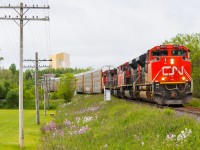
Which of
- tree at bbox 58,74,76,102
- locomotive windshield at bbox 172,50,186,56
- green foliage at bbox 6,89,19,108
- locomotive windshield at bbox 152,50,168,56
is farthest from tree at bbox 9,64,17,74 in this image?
locomotive windshield at bbox 172,50,186,56

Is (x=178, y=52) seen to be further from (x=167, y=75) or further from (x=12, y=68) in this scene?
(x=12, y=68)

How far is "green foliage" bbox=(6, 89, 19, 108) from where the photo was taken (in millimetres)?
94250

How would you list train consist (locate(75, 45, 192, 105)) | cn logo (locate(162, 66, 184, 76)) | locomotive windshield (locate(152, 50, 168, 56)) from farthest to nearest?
1. locomotive windshield (locate(152, 50, 168, 56))
2. cn logo (locate(162, 66, 184, 76))
3. train consist (locate(75, 45, 192, 105))

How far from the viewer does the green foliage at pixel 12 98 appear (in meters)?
94.2

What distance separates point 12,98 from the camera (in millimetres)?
95312

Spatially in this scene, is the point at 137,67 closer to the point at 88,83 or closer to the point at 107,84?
the point at 107,84

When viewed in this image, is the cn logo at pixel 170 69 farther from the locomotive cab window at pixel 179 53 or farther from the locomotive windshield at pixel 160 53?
the locomotive cab window at pixel 179 53

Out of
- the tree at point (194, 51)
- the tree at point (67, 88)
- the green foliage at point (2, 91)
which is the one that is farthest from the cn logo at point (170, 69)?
the green foliage at point (2, 91)

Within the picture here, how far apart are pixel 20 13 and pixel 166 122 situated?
1296 centimetres

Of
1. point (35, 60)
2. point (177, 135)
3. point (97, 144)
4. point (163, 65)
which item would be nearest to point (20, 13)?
point (163, 65)

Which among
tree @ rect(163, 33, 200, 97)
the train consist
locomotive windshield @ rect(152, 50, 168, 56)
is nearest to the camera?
the train consist

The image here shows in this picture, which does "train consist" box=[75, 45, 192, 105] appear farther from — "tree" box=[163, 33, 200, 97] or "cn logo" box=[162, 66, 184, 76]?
"tree" box=[163, 33, 200, 97]

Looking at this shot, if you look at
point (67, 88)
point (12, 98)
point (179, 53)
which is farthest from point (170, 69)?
point (12, 98)

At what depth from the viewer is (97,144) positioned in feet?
45.2
